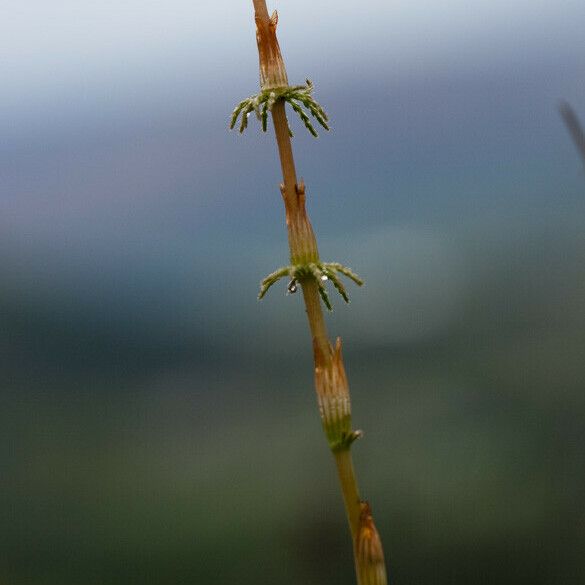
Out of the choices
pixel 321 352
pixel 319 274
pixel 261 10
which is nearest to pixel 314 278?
pixel 319 274

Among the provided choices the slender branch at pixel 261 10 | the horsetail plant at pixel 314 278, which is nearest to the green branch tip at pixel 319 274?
the horsetail plant at pixel 314 278

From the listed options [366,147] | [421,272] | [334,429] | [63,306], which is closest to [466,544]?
[334,429]

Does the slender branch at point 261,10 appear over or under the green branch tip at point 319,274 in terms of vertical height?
over

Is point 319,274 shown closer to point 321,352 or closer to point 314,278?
point 314,278

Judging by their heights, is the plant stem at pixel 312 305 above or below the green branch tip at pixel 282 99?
below

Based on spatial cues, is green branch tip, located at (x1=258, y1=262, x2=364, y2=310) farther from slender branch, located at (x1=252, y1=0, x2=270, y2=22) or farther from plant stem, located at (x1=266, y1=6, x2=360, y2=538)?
slender branch, located at (x1=252, y1=0, x2=270, y2=22)

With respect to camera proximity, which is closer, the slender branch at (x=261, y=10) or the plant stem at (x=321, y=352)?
the plant stem at (x=321, y=352)

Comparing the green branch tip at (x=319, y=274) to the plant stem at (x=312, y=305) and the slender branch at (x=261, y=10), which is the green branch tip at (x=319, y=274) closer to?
the plant stem at (x=312, y=305)

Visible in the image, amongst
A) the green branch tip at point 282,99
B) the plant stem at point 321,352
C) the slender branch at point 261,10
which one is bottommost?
the plant stem at point 321,352

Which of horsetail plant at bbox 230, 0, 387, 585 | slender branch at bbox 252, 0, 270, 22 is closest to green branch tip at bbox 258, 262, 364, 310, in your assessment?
horsetail plant at bbox 230, 0, 387, 585
